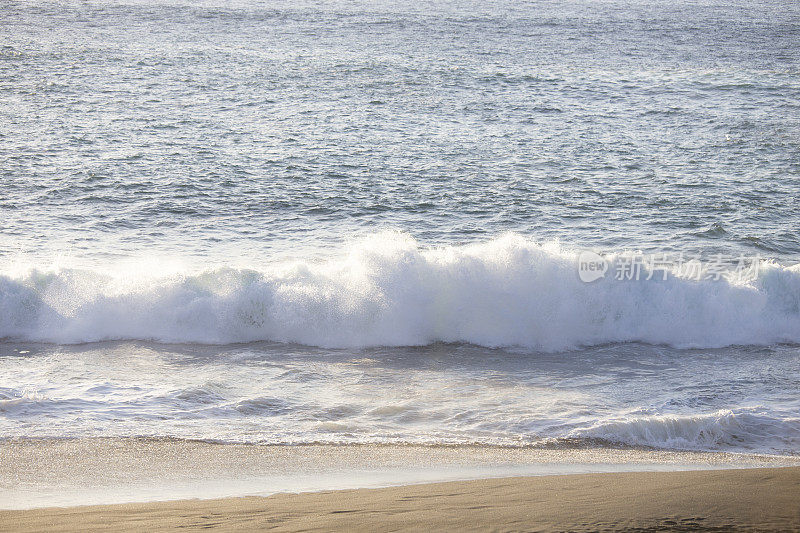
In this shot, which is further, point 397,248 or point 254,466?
point 397,248

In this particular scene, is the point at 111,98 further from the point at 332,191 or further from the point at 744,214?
the point at 744,214

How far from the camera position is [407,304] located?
408 inches

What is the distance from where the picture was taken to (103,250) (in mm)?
12211

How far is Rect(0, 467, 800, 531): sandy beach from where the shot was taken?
14.6ft

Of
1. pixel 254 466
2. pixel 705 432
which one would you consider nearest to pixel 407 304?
pixel 705 432

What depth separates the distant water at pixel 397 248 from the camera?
753 cm

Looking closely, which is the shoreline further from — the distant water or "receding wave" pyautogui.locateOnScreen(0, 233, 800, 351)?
"receding wave" pyautogui.locateOnScreen(0, 233, 800, 351)

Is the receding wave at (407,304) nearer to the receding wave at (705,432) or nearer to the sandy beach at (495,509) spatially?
the receding wave at (705,432)

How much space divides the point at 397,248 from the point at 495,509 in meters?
6.45

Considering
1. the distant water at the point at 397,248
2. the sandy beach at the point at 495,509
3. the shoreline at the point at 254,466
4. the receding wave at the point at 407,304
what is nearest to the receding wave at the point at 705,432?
the distant water at the point at 397,248

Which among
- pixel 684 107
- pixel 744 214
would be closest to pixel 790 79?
pixel 684 107

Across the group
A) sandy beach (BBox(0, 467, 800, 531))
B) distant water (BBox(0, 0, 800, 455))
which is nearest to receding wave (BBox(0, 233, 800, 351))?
distant water (BBox(0, 0, 800, 455))

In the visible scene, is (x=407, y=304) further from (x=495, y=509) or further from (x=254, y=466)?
(x=495, y=509)

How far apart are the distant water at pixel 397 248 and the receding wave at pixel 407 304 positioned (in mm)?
38
